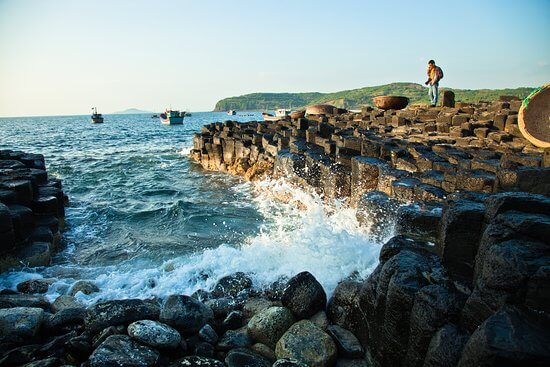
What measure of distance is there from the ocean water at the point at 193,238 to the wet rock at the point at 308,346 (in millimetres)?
1146

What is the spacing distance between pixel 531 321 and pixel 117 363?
3.19 meters

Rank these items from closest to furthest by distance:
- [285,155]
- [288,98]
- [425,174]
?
[425,174] → [285,155] → [288,98]

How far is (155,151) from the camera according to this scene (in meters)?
24.9

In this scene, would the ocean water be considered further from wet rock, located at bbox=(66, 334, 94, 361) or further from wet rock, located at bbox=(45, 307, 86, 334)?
wet rock, located at bbox=(66, 334, 94, 361)

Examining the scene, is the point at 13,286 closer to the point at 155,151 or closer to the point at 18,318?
the point at 18,318

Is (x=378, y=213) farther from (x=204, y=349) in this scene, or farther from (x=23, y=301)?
(x=23, y=301)

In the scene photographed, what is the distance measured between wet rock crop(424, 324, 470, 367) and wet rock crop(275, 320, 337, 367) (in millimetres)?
1021

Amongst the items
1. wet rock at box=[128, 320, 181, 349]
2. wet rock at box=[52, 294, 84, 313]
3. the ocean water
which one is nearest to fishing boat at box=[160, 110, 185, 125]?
the ocean water

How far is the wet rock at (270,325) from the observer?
12.1 feet

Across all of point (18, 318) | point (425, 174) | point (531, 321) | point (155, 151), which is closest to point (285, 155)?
point (425, 174)

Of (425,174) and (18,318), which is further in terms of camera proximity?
(425,174)

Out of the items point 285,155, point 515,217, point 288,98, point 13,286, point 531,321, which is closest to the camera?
point 531,321

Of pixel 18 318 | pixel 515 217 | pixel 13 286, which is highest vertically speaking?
pixel 515 217

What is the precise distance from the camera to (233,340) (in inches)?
145
